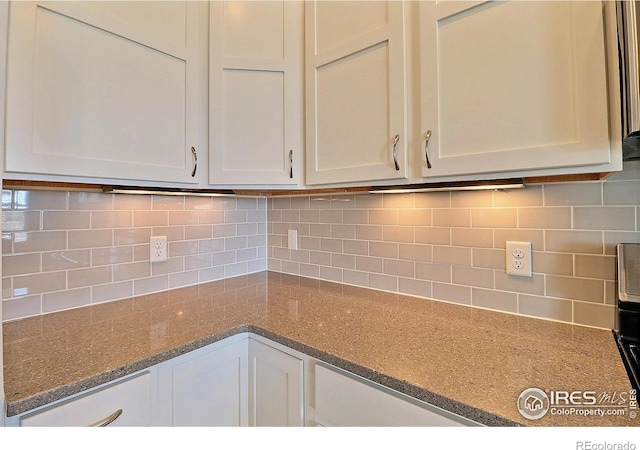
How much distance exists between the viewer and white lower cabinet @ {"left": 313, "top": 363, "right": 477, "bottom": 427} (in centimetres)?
68

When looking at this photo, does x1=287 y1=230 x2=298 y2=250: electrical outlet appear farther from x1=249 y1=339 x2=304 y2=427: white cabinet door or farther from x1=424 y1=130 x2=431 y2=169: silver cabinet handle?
x1=424 y1=130 x2=431 y2=169: silver cabinet handle

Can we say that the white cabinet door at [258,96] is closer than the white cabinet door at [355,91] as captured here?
No

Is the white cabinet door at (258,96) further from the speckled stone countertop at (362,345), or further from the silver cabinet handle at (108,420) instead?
the silver cabinet handle at (108,420)

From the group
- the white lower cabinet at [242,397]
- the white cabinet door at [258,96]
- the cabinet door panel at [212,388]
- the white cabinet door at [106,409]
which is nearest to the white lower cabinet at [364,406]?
the white lower cabinet at [242,397]

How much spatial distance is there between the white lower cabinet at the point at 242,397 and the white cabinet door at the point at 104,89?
61 cm

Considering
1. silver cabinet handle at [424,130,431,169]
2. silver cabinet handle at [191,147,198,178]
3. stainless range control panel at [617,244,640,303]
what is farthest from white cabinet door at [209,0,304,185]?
stainless range control panel at [617,244,640,303]

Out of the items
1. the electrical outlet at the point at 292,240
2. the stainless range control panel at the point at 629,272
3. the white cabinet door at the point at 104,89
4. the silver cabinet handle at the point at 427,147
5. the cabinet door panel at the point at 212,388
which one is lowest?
the cabinet door panel at the point at 212,388

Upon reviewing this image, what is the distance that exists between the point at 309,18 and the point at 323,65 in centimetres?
22

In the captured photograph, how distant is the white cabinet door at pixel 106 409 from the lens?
27.1 inches

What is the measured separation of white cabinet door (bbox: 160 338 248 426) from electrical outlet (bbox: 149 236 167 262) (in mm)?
606

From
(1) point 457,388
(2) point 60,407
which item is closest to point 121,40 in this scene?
(2) point 60,407

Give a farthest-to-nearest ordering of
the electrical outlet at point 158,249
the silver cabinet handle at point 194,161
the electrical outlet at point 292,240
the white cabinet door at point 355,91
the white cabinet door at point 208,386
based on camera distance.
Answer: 1. the electrical outlet at point 292,240
2. the electrical outlet at point 158,249
3. the silver cabinet handle at point 194,161
4. the white cabinet door at point 355,91
5. the white cabinet door at point 208,386

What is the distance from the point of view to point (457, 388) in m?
0.65

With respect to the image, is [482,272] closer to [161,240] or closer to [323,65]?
[323,65]
